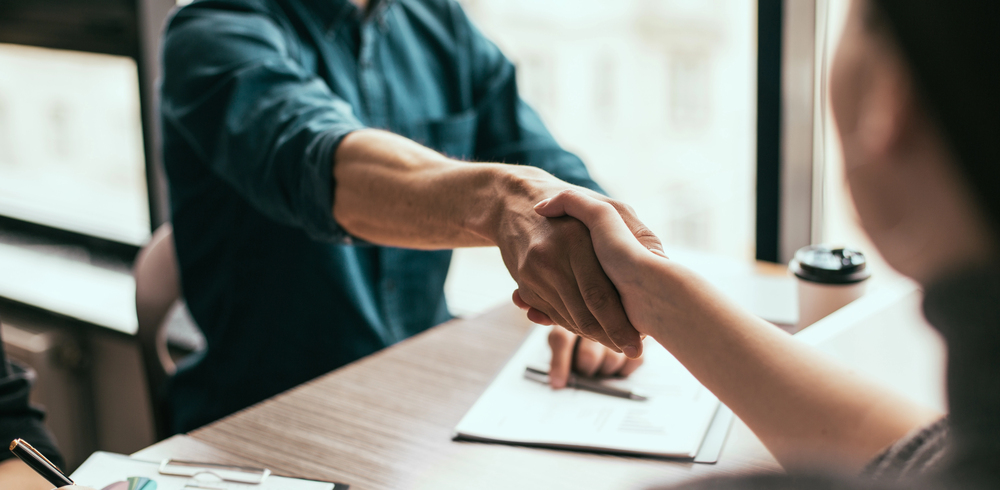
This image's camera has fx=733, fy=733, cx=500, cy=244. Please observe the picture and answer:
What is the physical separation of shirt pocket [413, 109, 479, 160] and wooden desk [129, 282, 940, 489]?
0.54 metres

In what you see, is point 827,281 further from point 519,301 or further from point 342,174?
point 342,174

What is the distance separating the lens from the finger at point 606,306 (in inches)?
26.7

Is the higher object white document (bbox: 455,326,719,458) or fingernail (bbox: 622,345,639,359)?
fingernail (bbox: 622,345,639,359)

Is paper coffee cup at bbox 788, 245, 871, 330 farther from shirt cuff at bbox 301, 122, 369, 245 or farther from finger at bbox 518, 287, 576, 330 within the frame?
shirt cuff at bbox 301, 122, 369, 245

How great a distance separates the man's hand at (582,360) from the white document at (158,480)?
0.30 metres

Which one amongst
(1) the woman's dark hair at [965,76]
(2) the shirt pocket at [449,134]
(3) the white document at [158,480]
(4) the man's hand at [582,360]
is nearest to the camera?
(1) the woman's dark hair at [965,76]

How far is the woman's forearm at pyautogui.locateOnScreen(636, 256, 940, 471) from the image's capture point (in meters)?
0.49

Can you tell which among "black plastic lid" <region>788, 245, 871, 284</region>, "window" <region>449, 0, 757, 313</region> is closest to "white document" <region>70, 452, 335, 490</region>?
"black plastic lid" <region>788, 245, 871, 284</region>

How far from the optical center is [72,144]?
2521 mm

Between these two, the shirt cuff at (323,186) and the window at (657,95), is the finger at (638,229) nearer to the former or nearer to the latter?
the shirt cuff at (323,186)

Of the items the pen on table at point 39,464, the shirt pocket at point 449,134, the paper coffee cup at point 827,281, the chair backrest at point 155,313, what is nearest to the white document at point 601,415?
the paper coffee cup at point 827,281

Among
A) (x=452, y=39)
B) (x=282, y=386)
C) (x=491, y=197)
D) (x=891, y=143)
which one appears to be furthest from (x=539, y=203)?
(x=452, y=39)

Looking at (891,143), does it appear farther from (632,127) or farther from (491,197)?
(632,127)

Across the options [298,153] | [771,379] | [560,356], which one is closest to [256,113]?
[298,153]
